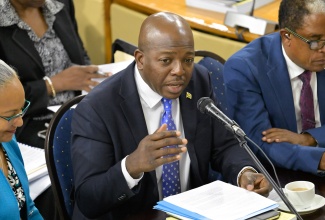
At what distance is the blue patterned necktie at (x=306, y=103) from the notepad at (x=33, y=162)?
111 cm

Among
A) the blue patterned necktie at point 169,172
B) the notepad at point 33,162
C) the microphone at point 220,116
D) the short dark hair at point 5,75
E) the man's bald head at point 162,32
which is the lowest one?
the notepad at point 33,162

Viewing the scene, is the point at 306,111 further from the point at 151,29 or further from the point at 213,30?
the point at 213,30

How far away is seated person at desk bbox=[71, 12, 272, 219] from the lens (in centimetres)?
244

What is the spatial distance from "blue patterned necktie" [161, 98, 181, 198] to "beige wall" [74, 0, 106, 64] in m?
2.38

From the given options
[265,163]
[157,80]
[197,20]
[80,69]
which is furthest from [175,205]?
[197,20]

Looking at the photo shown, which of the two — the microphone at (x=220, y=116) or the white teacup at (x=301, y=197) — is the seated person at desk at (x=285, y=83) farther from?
the microphone at (x=220, y=116)

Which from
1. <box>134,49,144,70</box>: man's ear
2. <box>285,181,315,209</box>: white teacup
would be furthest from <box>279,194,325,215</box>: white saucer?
<box>134,49,144,70</box>: man's ear

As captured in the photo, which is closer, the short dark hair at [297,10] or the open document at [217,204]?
the open document at [217,204]

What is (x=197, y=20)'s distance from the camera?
169 inches

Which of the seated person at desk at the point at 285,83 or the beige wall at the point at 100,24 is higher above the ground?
the seated person at desk at the point at 285,83

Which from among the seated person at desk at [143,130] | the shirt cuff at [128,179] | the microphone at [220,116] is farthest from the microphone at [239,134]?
the shirt cuff at [128,179]

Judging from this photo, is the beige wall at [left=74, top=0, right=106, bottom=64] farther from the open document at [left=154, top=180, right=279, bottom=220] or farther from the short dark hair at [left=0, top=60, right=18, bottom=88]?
the open document at [left=154, top=180, right=279, bottom=220]

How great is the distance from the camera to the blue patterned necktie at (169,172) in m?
2.59

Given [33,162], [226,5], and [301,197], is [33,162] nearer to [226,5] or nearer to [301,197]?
[301,197]
